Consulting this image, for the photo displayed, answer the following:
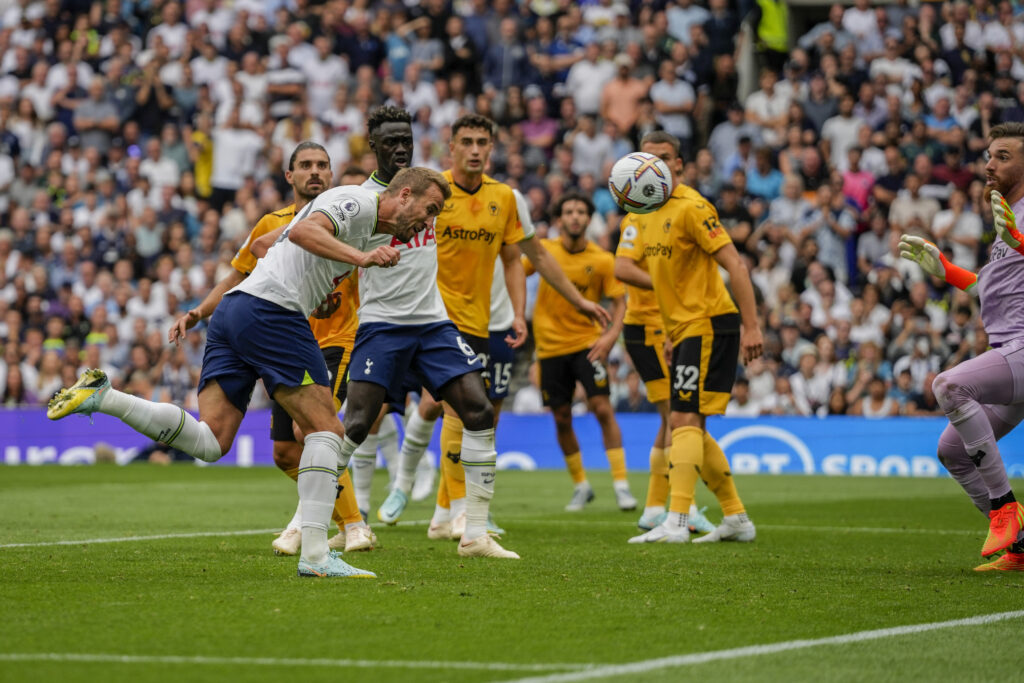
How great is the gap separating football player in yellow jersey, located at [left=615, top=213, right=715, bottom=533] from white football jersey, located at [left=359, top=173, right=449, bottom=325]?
262 centimetres

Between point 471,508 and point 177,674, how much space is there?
413 cm

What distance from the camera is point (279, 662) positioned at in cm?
516

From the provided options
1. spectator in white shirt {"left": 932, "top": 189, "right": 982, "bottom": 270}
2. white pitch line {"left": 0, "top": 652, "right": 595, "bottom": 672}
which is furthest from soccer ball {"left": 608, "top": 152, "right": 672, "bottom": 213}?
spectator in white shirt {"left": 932, "top": 189, "right": 982, "bottom": 270}

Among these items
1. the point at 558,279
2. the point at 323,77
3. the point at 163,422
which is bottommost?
the point at 163,422

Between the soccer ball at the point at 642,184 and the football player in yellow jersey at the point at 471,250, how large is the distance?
70 cm

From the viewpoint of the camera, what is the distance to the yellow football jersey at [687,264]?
1012cm

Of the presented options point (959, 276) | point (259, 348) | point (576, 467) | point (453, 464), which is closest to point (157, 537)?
point (453, 464)

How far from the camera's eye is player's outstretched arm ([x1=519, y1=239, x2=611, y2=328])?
34.0 ft

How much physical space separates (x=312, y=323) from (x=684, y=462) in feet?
8.90

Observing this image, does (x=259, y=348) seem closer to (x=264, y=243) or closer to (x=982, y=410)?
(x=264, y=243)

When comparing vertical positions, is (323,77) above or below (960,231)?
above

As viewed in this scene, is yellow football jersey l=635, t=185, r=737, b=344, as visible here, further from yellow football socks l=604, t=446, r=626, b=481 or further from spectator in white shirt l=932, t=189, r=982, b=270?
spectator in white shirt l=932, t=189, r=982, b=270

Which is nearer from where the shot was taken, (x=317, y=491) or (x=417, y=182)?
(x=317, y=491)

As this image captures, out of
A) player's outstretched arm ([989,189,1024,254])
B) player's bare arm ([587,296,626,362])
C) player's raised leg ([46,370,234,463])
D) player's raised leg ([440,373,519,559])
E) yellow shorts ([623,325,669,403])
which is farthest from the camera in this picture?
yellow shorts ([623,325,669,403])
